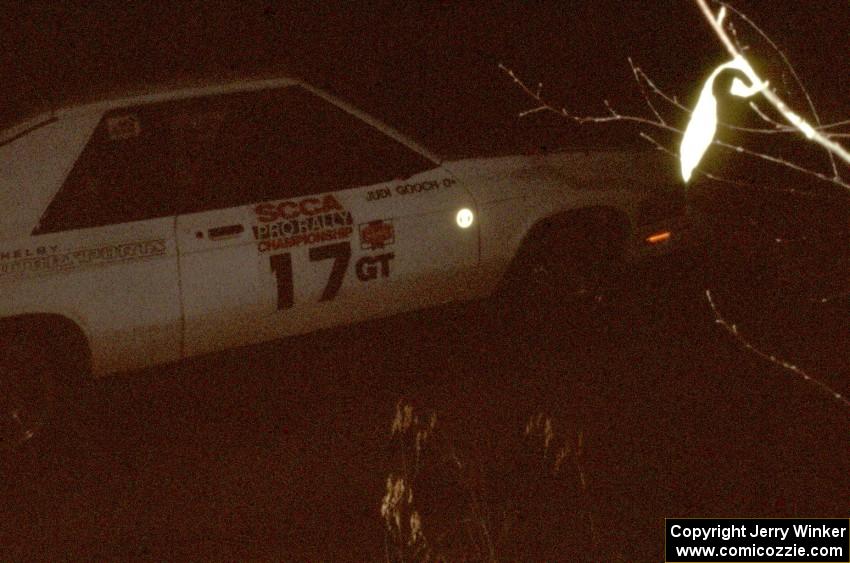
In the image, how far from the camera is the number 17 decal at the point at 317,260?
6004 mm

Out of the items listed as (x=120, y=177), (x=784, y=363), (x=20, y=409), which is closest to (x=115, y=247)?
(x=120, y=177)

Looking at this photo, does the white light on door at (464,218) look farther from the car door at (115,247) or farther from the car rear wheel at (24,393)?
the car rear wheel at (24,393)

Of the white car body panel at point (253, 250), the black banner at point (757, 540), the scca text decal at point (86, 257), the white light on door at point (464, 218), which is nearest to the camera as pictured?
the black banner at point (757, 540)

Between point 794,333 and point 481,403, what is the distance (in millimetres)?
1830

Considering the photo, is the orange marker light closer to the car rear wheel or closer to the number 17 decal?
the number 17 decal

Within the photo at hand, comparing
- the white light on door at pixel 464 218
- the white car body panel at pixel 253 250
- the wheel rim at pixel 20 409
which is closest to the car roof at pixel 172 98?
the white car body panel at pixel 253 250

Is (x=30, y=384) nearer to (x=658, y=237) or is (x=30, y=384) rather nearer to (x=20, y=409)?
(x=20, y=409)

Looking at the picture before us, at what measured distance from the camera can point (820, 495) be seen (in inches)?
208

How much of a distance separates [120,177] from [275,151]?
2.42 feet

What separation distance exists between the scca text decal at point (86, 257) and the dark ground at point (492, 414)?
714mm

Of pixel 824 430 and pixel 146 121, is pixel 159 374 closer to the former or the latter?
pixel 146 121

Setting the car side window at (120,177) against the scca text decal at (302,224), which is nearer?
the car side window at (120,177)

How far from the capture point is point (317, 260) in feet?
20.0

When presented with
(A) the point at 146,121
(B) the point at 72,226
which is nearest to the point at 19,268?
(B) the point at 72,226
